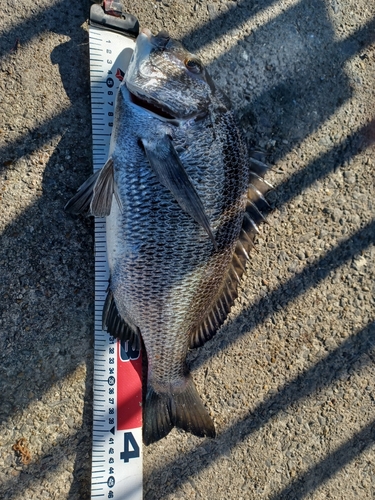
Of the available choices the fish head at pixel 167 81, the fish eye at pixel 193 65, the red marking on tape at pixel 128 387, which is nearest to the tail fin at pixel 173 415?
the red marking on tape at pixel 128 387

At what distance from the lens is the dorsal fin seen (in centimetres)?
171

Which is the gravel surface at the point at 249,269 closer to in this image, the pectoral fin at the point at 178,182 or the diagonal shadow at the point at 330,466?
the diagonal shadow at the point at 330,466

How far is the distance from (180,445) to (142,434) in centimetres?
21

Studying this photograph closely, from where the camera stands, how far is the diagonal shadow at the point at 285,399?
6.19ft

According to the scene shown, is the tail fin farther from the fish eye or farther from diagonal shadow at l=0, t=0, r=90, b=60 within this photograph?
diagonal shadow at l=0, t=0, r=90, b=60

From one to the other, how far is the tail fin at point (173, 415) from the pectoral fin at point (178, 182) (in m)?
0.70

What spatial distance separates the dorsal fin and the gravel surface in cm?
23

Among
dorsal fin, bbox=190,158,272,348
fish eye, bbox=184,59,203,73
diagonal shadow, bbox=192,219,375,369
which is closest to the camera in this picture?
fish eye, bbox=184,59,203,73

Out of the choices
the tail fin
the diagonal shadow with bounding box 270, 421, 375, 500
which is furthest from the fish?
the diagonal shadow with bounding box 270, 421, 375, 500

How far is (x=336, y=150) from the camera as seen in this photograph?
2139 mm

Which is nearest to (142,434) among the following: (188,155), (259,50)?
(188,155)

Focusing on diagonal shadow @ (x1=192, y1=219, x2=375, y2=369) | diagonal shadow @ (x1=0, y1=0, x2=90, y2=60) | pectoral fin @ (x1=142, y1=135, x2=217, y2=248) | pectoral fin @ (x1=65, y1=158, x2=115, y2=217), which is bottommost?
diagonal shadow @ (x1=192, y1=219, x2=375, y2=369)

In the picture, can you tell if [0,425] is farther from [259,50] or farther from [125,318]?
[259,50]

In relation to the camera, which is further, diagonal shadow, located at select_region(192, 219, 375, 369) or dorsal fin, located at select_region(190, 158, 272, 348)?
diagonal shadow, located at select_region(192, 219, 375, 369)
